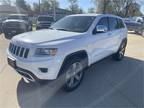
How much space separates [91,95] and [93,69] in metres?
2.02

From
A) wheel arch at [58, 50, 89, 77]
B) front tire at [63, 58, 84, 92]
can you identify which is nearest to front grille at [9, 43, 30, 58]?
wheel arch at [58, 50, 89, 77]

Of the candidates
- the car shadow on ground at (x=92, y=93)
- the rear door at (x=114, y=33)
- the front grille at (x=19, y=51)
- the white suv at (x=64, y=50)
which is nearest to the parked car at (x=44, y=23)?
the rear door at (x=114, y=33)

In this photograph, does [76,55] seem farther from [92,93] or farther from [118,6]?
[118,6]

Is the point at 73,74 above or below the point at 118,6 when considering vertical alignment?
below

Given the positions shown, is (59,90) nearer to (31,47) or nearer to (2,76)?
(31,47)

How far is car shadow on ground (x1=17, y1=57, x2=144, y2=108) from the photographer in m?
4.37

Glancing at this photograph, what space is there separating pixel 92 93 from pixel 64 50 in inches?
52.2

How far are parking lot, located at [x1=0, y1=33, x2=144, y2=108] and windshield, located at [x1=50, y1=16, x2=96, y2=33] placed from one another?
1.47 meters

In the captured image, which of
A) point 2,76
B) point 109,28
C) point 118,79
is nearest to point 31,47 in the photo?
point 2,76

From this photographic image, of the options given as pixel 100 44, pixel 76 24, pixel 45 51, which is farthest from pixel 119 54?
pixel 45 51

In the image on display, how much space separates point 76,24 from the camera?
580cm

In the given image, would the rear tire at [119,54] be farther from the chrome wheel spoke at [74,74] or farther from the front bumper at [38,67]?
the front bumper at [38,67]

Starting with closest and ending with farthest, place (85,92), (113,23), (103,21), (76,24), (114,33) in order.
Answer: (85,92) → (76,24) → (103,21) → (114,33) → (113,23)

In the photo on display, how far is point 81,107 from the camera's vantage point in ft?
13.9
